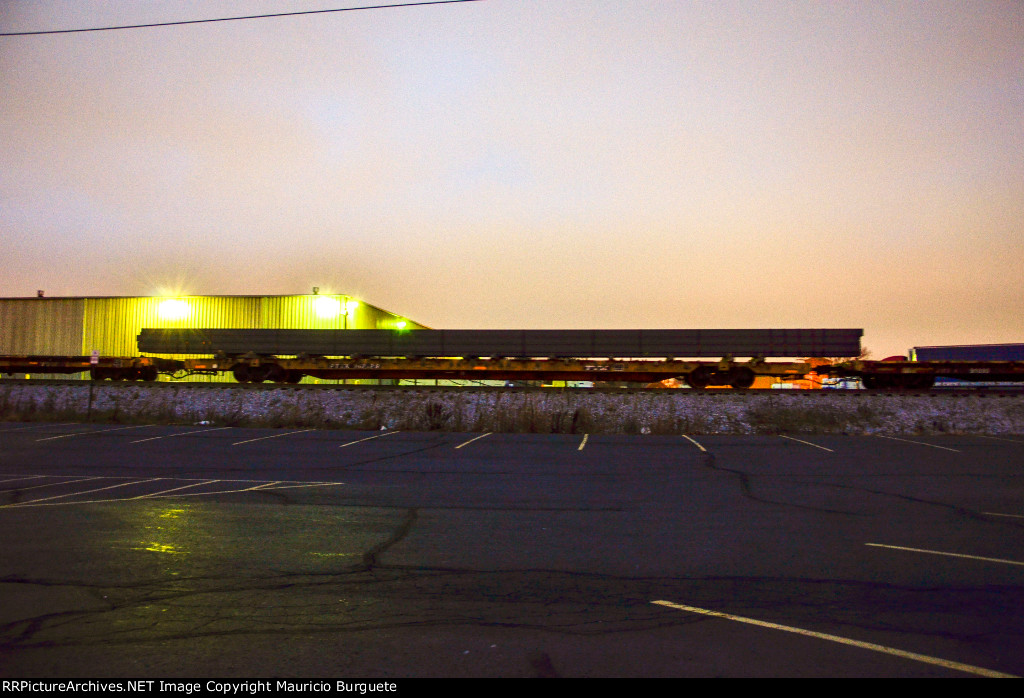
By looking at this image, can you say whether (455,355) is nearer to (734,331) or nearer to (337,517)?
(734,331)

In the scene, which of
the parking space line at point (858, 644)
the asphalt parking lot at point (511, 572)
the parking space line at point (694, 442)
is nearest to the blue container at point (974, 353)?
the parking space line at point (694, 442)

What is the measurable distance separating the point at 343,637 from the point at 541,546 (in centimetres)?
282

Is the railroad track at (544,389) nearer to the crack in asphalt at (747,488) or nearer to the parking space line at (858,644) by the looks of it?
the crack in asphalt at (747,488)

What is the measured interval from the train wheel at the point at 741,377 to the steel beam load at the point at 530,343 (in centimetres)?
67

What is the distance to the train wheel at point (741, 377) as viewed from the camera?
2297 cm

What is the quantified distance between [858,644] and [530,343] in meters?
19.6

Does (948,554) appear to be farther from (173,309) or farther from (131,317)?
(131,317)

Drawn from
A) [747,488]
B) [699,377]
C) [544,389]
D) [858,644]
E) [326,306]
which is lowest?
[747,488]

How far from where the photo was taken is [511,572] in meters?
5.70

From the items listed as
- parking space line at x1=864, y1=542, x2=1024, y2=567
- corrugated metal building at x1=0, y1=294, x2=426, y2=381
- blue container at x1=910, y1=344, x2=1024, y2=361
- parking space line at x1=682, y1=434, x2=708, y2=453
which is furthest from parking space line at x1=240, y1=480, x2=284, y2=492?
blue container at x1=910, y1=344, x2=1024, y2=361

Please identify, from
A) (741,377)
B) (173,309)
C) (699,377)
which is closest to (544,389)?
(699,377)

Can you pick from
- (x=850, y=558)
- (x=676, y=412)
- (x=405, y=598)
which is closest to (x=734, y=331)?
(x=676, y=412)

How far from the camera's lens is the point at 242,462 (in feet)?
42.4

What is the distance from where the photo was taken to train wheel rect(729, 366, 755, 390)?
2297 centimetres
